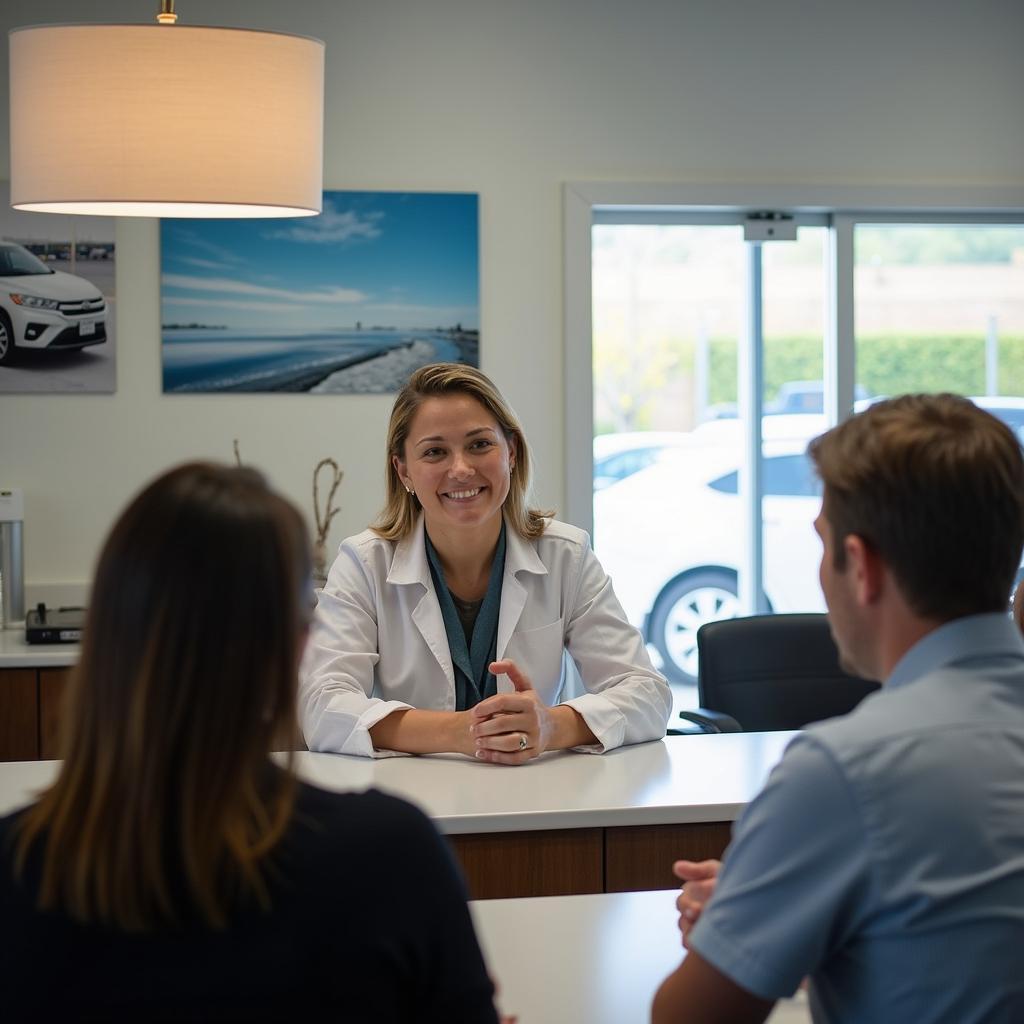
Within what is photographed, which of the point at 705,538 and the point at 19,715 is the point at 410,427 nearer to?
the point at 19,715

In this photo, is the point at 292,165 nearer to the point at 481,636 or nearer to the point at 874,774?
the point at 481,636

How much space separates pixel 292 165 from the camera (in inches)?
87.8

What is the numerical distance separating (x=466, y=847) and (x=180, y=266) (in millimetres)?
2749

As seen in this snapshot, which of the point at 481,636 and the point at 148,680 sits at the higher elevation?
the point at 148,680

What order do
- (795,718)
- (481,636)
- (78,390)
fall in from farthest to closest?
(78,390) < (795,718) < (481,636)

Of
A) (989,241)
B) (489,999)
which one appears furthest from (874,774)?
(989,241)

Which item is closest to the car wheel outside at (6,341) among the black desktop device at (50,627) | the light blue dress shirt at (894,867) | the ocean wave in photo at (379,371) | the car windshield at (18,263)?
the car windshield at (18,263)

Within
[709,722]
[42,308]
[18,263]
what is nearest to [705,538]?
[709,722]

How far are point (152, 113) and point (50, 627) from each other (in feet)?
6.91

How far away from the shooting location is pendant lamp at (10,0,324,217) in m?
2.11

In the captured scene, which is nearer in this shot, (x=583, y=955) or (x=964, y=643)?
(x=964, y=643)

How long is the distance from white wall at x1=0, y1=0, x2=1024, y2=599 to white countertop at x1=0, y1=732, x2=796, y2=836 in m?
2.01

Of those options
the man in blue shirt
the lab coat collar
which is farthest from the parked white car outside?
the man in blue shirt

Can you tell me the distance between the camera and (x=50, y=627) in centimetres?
385
